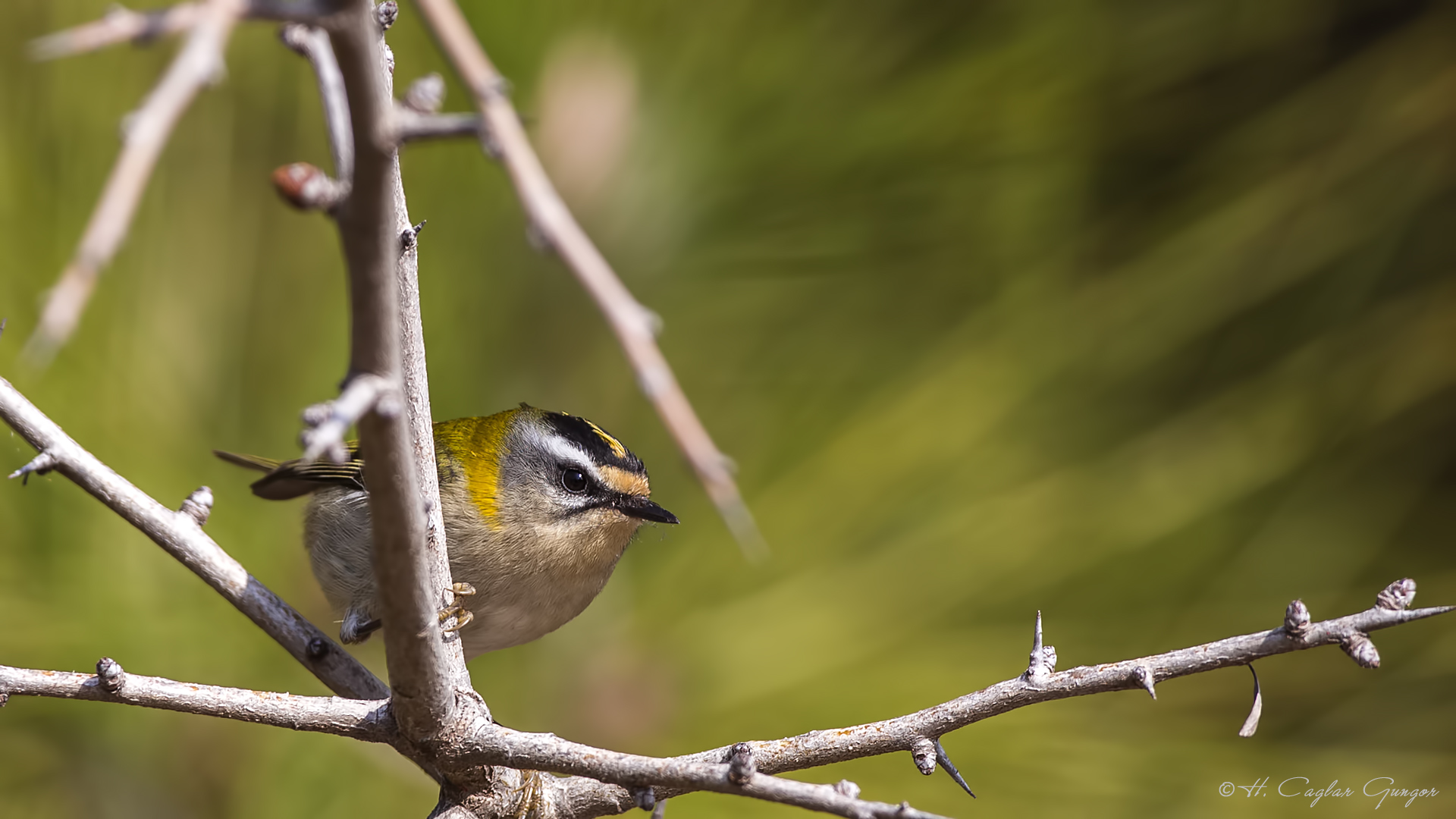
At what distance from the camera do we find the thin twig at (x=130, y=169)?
448mm

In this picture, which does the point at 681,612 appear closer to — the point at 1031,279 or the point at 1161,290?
the point at 1031,279

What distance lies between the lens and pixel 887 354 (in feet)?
8.27

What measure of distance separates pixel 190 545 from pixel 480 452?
1203 millimetres

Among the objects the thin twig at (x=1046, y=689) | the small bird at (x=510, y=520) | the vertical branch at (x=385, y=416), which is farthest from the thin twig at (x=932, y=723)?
the small bird at (x=510, y=520)

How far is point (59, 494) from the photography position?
222 cm

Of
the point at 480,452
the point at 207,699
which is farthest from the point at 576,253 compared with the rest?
the point at 480,452

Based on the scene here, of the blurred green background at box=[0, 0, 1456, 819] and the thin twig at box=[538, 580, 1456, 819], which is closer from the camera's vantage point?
the thin twig at box=[538, 580, 1456, 819]

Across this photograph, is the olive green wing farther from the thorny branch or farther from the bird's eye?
the thorny branch

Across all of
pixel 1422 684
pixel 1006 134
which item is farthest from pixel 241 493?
pixel 1422 684

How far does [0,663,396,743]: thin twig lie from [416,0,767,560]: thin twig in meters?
1.17

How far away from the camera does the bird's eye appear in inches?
110

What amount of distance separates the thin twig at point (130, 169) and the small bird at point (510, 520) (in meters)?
1.89

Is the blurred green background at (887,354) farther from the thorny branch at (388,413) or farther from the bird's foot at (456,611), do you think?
the thorny branch at (388,413)

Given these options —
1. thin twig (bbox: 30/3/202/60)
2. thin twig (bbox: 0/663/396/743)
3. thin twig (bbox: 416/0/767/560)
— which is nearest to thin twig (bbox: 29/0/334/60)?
thin twig (bbox: 30/3/202/60)
